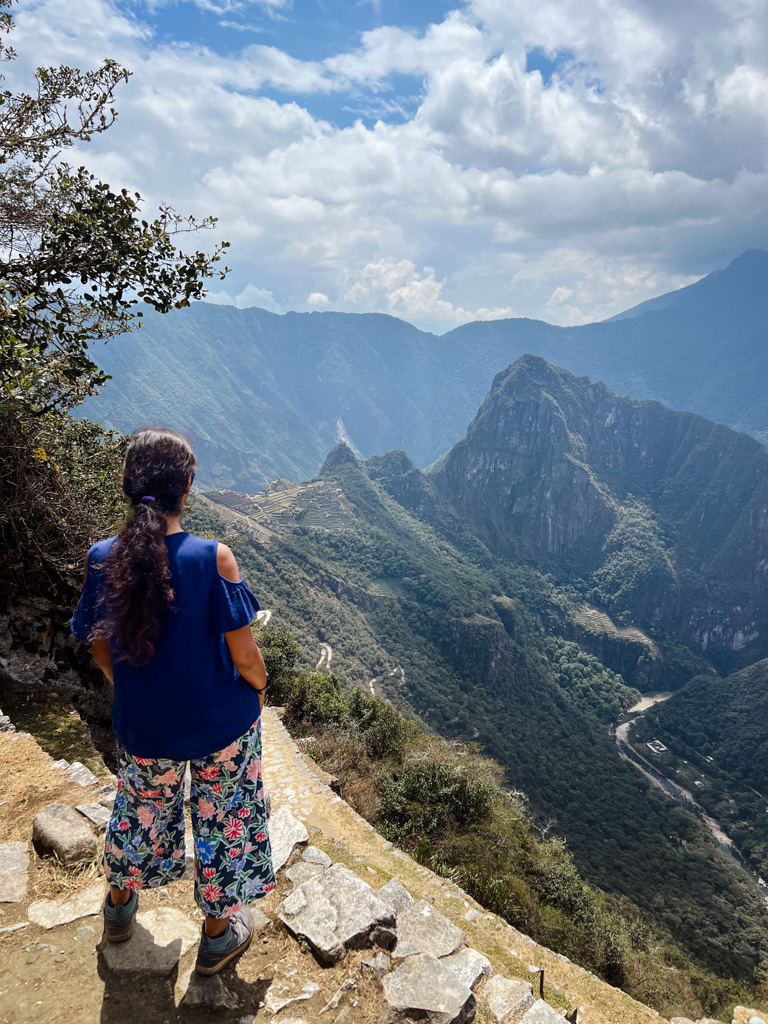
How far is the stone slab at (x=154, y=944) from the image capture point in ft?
7.89

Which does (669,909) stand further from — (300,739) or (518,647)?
(518,647)

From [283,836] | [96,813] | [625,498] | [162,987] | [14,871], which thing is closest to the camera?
[162,987]

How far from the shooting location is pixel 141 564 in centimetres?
193

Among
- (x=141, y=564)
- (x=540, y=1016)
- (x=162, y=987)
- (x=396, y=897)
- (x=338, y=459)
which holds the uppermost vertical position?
(x=338, y=459)

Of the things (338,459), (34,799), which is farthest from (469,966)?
(338,459)

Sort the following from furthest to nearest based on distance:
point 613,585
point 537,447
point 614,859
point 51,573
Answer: point 537,447 → point 613,585 → point 614,859 → point 51,573

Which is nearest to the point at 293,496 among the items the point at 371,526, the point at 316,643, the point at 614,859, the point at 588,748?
the point at 371,526

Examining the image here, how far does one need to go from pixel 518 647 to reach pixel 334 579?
35838mm

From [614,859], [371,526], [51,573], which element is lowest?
[614,859]

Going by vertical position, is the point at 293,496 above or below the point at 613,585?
above

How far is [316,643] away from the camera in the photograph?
6575 centimetres

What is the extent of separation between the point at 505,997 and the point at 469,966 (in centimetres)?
25

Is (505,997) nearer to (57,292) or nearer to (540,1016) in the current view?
(540,1016)

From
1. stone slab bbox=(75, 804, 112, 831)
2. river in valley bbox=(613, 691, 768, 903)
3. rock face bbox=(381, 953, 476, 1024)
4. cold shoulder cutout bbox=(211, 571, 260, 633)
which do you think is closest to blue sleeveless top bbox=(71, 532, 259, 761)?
cold shoulder cutout bbox=(211, 571, 260, 633)
